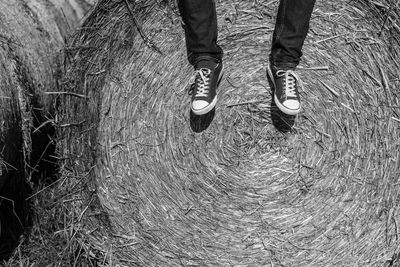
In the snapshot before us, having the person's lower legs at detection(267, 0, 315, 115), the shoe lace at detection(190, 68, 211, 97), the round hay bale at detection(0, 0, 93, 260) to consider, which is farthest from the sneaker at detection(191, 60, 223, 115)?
the round hay bale at detection(0, 0, 93, 260)

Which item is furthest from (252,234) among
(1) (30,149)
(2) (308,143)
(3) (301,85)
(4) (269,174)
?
(1) (30,149)

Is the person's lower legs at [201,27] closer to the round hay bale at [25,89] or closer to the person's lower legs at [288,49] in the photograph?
the person's lower legs at [288,49]

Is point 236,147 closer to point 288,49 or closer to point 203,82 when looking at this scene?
point 203,82

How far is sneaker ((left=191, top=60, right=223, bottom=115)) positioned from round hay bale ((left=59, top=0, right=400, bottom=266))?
10cm

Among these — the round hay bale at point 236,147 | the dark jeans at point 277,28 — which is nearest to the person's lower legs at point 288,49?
the dark jeans at point 277,28

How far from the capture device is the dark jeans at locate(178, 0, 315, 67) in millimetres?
3062

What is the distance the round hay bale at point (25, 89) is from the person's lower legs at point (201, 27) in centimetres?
63

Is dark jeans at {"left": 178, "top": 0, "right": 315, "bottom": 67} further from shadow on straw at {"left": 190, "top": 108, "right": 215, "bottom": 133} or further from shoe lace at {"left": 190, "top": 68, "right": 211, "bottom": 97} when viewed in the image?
shadow on straw at {"left": 190, "top": 108, "right": 215, "bottom": 133}

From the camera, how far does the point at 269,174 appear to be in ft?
10.6

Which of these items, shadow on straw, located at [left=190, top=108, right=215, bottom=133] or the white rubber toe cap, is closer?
the white rubber toe cap

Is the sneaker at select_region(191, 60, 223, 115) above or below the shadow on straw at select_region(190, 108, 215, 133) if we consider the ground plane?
above

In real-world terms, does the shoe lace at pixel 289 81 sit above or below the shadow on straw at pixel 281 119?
above

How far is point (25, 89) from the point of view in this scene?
3.18m

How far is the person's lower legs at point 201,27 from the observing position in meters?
3.10
